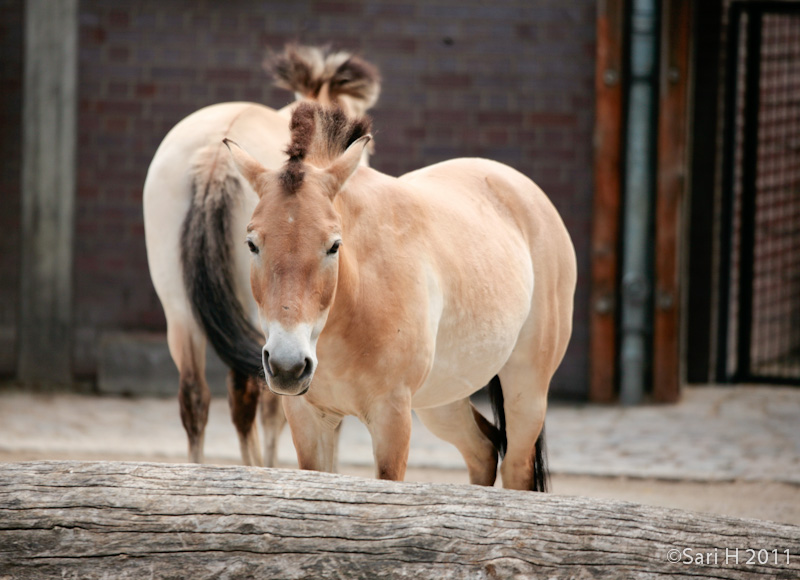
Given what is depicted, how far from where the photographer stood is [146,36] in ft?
23.9

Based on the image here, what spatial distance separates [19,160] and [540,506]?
6504 mm

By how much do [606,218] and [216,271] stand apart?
13.8 feet

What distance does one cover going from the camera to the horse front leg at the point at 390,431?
2588mm

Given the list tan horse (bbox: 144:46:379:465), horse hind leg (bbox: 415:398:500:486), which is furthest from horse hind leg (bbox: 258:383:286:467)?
horse hind leg (bbox: 415:398:500:486)

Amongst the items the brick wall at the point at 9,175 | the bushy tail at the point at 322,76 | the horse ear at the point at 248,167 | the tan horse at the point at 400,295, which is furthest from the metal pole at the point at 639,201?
the horse ear at the point at 248,167

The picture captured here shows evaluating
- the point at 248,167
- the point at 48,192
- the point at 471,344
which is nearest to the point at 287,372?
the point at 248,167

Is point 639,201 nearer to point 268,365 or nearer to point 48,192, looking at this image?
point 48,192

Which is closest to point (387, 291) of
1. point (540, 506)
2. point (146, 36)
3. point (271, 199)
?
point (271, 199)

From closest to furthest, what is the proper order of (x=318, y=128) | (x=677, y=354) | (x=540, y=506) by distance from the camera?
(x=540, y=506) → (x=318, y=128) → (x=677, y=354)

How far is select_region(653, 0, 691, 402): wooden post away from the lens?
22.5 feet

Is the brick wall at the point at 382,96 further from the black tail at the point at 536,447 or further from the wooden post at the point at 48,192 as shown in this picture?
the black tail at the point at 536,447

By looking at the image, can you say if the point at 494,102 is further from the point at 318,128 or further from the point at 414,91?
the point at 318,128

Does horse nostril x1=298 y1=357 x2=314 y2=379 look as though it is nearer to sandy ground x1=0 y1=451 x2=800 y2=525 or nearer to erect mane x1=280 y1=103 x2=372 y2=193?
erect mane x1=280 y1=103 x2=372 y2=193

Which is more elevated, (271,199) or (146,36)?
(146,36)
